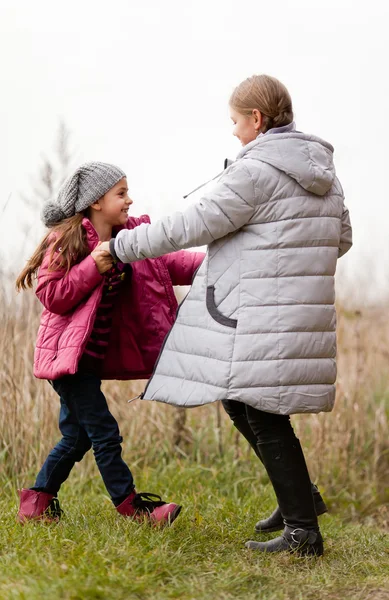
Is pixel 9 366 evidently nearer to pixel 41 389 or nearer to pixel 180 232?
pixel 41 389

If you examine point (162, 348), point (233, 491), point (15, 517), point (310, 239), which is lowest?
point (233, 491)

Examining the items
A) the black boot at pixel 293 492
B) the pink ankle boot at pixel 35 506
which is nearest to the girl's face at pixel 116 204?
the black boot at pixel 293 492

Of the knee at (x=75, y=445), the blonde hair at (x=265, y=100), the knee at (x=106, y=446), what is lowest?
the knee at (x=75, y=445)

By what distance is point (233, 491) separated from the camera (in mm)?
4695

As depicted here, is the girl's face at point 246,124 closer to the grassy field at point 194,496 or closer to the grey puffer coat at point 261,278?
the grey puffer coat at point 261,278

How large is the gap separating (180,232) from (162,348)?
1.43 feet

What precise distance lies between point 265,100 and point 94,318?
961 mm

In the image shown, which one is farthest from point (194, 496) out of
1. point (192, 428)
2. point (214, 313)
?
point (214, 313)

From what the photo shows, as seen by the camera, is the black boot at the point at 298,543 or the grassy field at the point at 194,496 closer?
the grassy field at the point at 194,496

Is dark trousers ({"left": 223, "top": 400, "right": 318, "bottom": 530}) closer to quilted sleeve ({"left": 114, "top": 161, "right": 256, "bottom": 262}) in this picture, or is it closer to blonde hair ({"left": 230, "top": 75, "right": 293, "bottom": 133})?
quilted sleeve ({"left": 114, "top": 161, "right": 256, "bottom": 262})

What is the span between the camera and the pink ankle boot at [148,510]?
126 inches

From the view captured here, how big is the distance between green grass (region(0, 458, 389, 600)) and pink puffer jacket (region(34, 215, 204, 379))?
0.58m

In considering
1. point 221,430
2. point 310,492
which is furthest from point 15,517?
point 221,430

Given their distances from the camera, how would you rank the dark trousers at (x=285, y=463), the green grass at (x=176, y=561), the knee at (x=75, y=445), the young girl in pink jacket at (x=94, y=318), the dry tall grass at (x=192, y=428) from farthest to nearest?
the dry tall grass at (x=192, y=428) → the knee at (x=75, y=445) → the young girl in pink jacket at (x=94, y=318) → the dark trousers at (x=285, y=463) → the green grass at (x=176, y=561)
